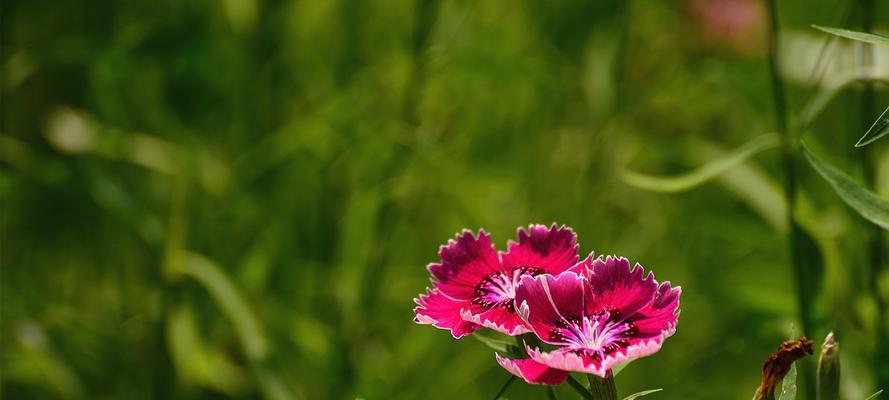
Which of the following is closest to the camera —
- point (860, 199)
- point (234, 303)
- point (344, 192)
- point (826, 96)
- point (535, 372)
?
point (535, 372)

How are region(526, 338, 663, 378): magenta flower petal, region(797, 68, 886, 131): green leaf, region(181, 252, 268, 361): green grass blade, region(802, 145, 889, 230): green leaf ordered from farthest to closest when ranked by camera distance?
region(181, 252, 268, 361): green grass blade → region(797, 68, 886, 131): green leaf → region(802, 145, 889, 230): green leaf → region(526, 338, 663, 378): magenta flower petal

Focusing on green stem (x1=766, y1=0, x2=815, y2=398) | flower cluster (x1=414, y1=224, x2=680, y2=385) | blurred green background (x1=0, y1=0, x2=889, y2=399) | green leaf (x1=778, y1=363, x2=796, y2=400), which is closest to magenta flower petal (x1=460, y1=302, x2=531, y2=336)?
flower cluster (x1=414, y1=224, x2=680, y2=385)

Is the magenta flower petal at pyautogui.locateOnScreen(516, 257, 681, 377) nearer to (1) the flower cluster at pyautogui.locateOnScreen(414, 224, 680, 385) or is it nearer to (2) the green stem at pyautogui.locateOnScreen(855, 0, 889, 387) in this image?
(1) the flower cluster at pyautogui.locateOnScreen(414, 224, 680, 385)

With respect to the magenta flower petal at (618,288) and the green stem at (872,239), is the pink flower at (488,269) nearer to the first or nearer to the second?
the magenta flower petal at (618,288)

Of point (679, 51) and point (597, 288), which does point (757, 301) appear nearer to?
point (597, 288)

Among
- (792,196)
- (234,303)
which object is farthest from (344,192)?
(792,196)

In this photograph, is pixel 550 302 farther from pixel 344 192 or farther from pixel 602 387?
pixel 344 192
